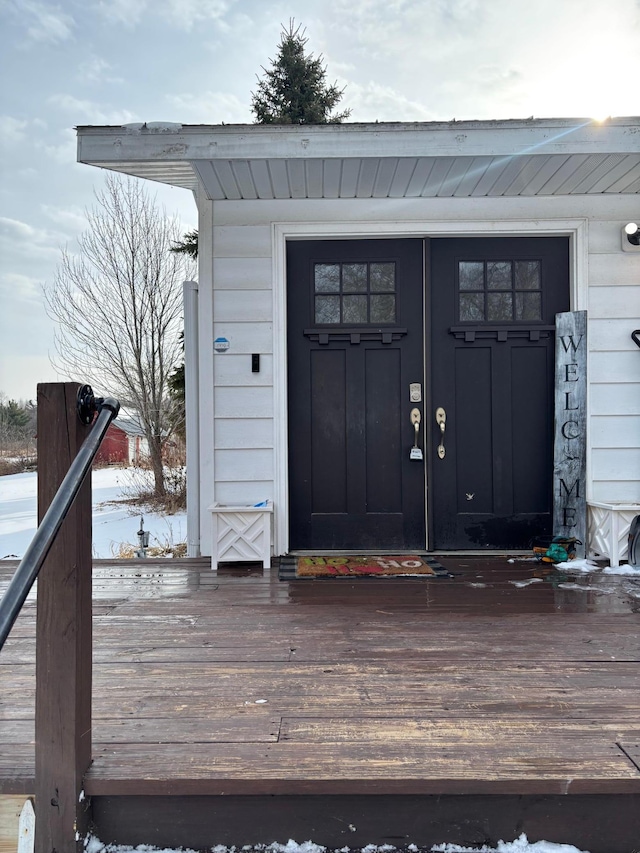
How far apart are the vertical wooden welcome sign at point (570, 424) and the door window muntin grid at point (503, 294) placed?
23cm

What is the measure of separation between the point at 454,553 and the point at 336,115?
938 cm

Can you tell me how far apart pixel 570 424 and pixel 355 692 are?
2.59 m

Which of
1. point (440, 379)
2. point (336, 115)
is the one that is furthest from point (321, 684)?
point (336, 115)

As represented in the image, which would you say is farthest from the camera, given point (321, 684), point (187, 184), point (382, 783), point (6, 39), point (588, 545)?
point (6, 39)

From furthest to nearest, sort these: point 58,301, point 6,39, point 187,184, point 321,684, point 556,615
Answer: point 58,301, point 6,39, point 187,184, point 556,615, point 321,684

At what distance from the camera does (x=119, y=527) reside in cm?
799

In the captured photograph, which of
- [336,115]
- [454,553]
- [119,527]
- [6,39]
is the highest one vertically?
[336,115]

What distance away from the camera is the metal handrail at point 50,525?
38.6 inches

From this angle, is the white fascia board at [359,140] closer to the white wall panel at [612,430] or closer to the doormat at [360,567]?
the white wall panel at [612,430]

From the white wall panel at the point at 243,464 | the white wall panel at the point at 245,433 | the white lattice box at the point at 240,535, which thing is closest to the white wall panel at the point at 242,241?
the white wall panel at the point at 245,433

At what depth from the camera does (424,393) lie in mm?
3736

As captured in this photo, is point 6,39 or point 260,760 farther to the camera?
point 6,39

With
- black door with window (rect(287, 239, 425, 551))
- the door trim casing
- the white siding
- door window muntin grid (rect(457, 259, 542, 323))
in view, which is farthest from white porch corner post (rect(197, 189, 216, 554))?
door window muntin grid (rect(457, 259, 542, 323))

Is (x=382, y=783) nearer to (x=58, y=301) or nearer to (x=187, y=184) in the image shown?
(x=187, y=184)
